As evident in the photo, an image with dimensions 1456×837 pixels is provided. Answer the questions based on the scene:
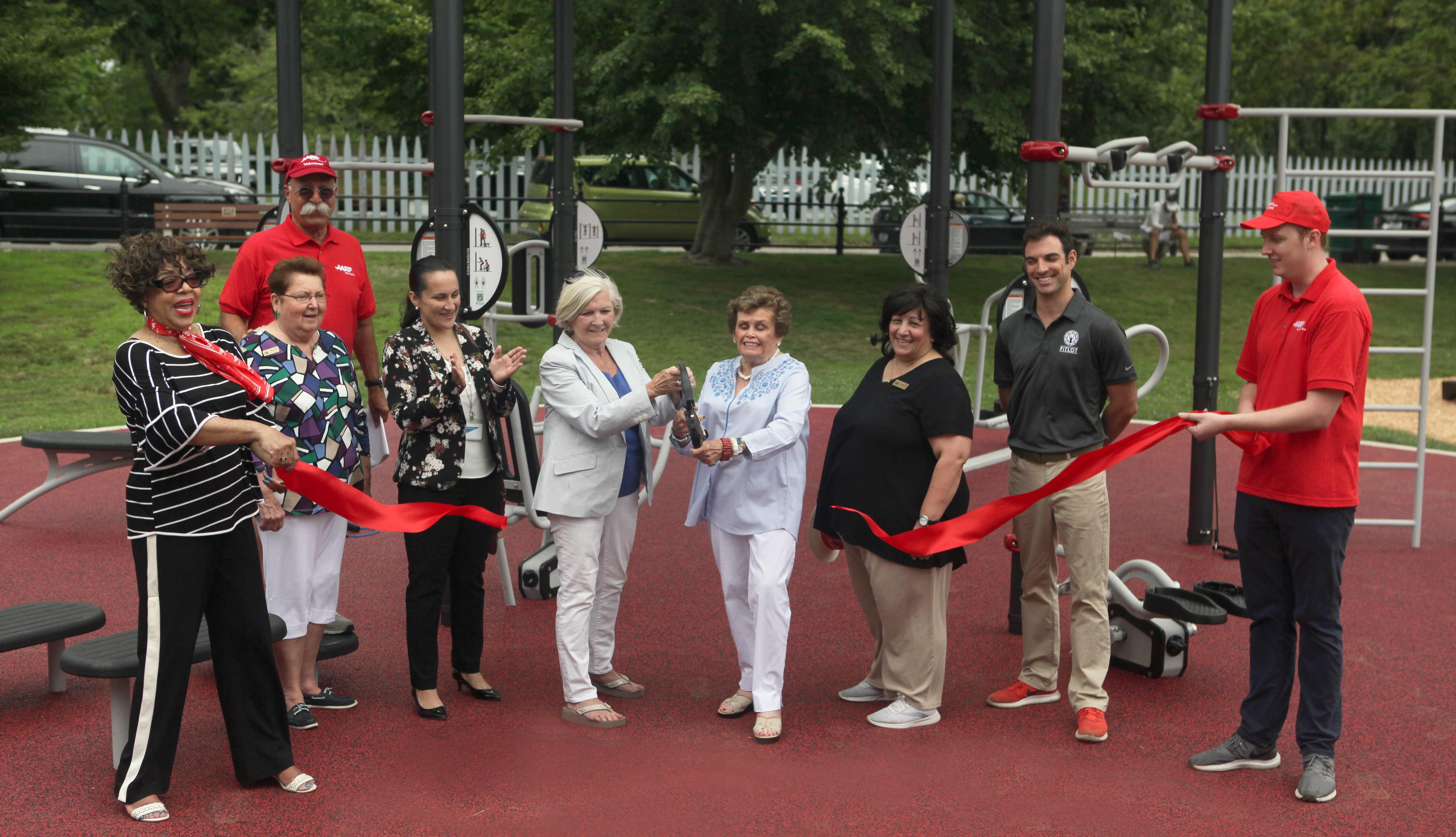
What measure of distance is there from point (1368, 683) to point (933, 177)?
4993mm

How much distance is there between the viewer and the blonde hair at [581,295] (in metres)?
4.91

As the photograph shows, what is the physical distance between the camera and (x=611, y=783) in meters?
4.46

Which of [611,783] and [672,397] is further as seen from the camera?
[672,397]

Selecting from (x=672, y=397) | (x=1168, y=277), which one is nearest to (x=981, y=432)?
(x=672, y=397)

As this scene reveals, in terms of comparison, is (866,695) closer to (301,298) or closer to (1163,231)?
(301,298)

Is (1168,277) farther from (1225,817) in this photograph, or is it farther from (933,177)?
(1225,817)

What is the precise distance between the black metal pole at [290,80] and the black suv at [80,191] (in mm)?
12814

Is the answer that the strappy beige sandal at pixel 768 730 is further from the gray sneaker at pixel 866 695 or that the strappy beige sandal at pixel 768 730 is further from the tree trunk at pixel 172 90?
the tree trunk at pixel 172 90

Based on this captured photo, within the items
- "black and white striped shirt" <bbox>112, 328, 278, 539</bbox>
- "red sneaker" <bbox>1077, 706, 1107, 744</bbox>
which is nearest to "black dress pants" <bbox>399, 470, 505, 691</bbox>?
"black and white striped shirt" <bbox>112, 328, 278, 539</bbox>

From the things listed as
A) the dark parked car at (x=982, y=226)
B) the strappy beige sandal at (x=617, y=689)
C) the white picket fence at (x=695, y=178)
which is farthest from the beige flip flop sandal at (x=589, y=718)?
the dark parked car at (x=982, y=226)

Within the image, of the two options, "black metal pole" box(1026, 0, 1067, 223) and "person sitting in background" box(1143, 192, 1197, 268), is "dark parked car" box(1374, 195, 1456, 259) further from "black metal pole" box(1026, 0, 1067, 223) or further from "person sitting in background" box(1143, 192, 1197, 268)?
"black metal pole" box(1026, 0, 1067, 223)

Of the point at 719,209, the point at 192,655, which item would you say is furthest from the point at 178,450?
the point at 719,209

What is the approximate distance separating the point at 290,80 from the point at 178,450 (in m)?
4.44

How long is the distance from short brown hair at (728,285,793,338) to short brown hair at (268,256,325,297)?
1.49 meters
